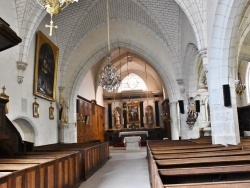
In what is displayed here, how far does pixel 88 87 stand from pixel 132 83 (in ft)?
20.4

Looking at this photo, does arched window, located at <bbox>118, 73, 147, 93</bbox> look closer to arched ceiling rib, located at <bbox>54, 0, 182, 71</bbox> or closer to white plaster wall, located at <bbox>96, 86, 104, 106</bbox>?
white plaster wall, located at <bbox>96, 86, 104, 106</bbox>

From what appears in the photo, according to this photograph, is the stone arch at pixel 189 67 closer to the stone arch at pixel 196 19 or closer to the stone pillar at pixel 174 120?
the stone pillar at pixel 174 120

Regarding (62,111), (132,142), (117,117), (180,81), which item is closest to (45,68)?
(62,111)

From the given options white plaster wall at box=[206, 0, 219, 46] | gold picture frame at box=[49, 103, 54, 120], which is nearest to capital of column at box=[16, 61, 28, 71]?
gold picture frame at box=[49, 103, 54, 120]

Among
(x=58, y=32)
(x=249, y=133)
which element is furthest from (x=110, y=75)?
(x=249, y=133)

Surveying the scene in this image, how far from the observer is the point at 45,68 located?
1020cm

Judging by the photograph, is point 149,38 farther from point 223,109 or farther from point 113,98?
point 113,98

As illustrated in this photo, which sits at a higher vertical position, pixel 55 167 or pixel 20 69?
pixel 20 69

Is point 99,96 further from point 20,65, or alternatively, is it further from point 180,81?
point 20,65

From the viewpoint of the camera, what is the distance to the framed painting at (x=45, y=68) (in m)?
9.51

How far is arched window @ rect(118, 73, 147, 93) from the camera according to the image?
893 inches

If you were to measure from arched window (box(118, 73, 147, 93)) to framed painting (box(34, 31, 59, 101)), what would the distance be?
39.5ft

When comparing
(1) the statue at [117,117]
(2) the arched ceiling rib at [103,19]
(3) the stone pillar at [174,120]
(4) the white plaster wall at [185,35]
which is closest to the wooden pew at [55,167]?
(4) the white plaster wall at [185,35]

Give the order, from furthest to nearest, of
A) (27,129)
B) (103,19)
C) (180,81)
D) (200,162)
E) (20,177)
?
(103,19)
(180,81)
(27,129)
(200,162)
(20,177)
